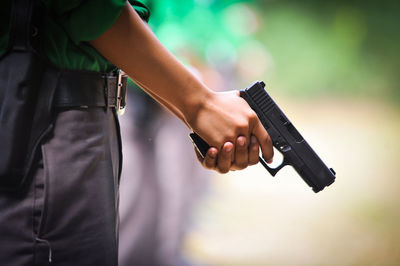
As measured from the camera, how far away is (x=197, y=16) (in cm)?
258

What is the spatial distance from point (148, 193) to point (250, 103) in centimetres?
147

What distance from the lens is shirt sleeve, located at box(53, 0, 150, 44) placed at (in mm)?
595

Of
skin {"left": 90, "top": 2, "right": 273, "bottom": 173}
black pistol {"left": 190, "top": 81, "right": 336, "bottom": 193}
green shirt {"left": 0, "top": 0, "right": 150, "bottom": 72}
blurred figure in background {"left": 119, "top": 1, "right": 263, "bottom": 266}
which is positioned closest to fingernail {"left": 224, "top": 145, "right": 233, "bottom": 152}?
skin {"left": 90, "top": 2, "right": 273, "bottom": 173}

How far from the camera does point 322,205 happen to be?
2.80 metres

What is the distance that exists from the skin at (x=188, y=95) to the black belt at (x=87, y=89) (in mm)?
36

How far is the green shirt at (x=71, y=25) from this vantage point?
23.4 inches

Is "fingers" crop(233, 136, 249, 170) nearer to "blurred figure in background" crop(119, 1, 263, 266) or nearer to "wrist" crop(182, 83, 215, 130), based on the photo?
"wrist" crop(182, 83, 215, 130)

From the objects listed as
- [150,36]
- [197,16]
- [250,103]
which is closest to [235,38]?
[197,16]

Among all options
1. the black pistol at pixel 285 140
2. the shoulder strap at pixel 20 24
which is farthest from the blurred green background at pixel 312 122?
the shoulder strap at pixel 20 24

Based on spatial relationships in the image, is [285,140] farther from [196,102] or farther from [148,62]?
[148,62]

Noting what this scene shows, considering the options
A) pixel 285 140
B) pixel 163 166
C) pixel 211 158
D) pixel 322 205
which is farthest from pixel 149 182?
pixel 211 158

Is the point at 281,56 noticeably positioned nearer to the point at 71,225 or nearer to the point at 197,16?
the point at 197,16

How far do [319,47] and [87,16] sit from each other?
8.24 ft

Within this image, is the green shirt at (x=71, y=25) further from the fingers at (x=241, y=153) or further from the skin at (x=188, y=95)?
the fingers at (x=241, y=153)
